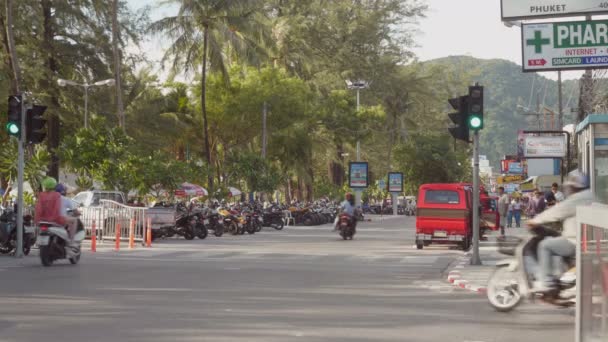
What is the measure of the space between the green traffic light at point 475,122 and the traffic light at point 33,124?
9.10m

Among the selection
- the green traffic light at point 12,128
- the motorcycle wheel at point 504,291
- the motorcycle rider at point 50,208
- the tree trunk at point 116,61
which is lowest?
the motorcycle wheel at point 504,291

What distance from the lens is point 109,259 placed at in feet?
73.4

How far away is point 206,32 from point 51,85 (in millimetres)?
8326

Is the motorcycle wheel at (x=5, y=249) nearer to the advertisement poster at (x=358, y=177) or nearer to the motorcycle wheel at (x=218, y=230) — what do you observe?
the motorcycle wheel at (x=218, y=230)

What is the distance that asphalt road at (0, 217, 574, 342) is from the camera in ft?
33.1

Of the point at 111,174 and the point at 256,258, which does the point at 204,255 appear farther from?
the point at 111,174

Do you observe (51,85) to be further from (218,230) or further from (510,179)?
(510,179)

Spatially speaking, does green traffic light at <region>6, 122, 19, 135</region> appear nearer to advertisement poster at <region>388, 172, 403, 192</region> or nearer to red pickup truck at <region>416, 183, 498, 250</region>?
red pickup truck at <region>416, 183, 498, 250</region>

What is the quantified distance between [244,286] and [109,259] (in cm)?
776

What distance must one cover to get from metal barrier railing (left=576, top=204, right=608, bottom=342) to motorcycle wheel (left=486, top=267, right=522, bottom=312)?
412 centimetres

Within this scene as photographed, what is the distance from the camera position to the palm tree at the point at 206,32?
52250 millimetres

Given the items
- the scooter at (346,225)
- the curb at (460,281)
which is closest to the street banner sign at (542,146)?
the scooter at (346,225)

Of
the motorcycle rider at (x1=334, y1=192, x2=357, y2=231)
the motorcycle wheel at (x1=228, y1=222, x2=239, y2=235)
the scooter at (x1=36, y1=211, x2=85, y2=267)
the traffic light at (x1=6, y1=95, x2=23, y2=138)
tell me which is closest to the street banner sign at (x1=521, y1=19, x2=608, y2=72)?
the scooter at (x1=36, y1=211, x2=85, y2=267)

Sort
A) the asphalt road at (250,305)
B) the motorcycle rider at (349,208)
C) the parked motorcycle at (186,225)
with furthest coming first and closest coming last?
the motorcycle rider at (349,208) < the parked motorcycle at (186,225) < the asphalt road at (250,305)
